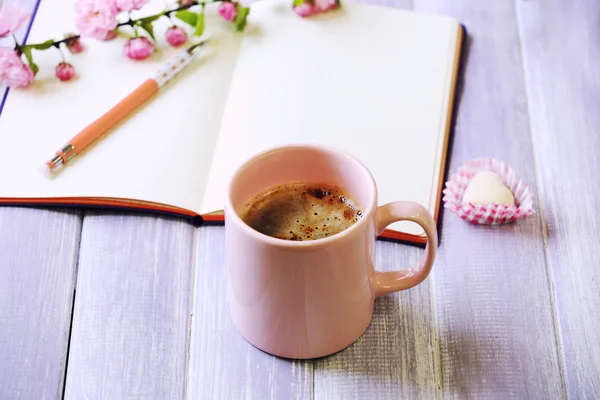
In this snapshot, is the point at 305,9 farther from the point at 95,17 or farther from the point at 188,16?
the point at 95,17

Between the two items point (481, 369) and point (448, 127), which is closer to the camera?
point (481, 369)

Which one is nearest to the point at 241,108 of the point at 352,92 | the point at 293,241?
the point at 352,92

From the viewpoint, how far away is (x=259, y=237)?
1.73 ft

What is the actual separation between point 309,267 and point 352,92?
0.40 m

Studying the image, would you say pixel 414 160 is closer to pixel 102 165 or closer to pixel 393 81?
pixel 393 81

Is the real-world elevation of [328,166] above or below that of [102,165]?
above

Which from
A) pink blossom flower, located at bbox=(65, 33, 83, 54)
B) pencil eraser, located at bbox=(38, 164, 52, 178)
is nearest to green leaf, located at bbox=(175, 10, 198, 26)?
pink blossom flower, located at bbox=(65, 33, 83, 54)

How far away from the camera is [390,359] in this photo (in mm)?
637

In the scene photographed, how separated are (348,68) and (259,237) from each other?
447 millimetres

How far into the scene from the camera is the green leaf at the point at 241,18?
947 millimetres

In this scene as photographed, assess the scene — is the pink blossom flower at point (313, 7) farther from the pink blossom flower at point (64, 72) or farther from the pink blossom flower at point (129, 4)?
the pink blossom flower at point (64, 72)

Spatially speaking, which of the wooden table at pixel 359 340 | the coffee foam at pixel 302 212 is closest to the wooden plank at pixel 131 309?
the wooden table at pixel 359 340

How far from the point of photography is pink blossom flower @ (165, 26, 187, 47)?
0.93 m

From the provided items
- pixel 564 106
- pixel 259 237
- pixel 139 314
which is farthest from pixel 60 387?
pixel 564 106
